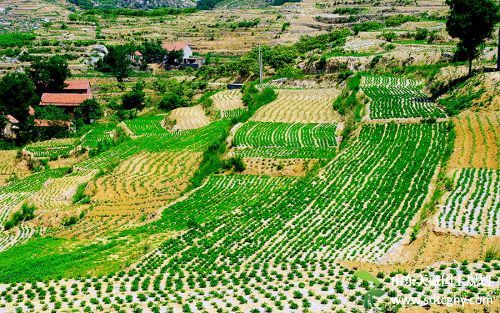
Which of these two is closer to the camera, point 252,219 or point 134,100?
point 252,219

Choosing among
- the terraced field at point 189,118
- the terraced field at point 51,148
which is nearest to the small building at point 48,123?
the terraced field at point 51,148

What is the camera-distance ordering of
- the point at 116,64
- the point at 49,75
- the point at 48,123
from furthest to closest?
the point at 116,64 < the point at 49,75 < the point at 48,123

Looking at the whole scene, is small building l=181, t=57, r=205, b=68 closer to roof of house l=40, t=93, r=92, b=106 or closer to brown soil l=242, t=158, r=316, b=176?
roof of house l=40, t=93, r=92, b=106

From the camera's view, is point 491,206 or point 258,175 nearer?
point 491,206

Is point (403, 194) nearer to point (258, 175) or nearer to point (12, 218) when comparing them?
point (258, 175)

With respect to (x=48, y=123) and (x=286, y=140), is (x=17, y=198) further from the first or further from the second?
(x=48, y=123)

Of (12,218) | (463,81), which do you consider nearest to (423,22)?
(463,81)

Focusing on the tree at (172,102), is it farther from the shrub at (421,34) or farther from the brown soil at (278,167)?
the brown soil at (278,167)

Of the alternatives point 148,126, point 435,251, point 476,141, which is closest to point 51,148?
point 148,126
